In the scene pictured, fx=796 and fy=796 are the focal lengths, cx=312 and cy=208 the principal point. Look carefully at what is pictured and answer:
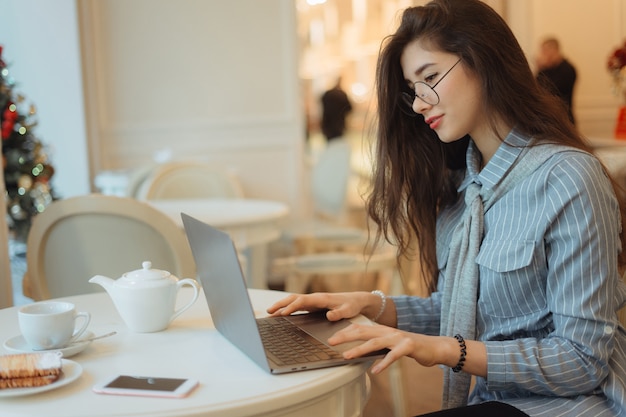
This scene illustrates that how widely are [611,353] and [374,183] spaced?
2.18 ft

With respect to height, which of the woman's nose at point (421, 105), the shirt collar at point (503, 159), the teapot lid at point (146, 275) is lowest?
the teapot lid at point (146, 275)

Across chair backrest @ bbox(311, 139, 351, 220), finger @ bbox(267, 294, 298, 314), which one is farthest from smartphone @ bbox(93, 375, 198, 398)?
chair backrest @ bbox(311, 139, 351, 220)

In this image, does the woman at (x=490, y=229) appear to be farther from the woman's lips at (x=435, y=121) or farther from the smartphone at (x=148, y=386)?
the smartphone at (x=148, y=386)

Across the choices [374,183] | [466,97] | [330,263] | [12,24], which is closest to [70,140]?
[12,24]

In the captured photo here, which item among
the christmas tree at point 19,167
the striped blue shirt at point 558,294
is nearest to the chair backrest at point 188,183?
the christmas tree at point 19,167

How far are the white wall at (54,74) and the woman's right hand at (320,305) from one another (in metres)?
3.54

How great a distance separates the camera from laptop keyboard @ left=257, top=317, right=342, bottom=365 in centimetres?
122

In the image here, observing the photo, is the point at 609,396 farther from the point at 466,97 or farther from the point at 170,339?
the point at 170,339

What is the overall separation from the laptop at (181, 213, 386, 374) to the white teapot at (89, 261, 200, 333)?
0.07 meters

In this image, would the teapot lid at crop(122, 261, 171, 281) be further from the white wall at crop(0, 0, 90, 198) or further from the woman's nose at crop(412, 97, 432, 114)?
the white wall at crop(0, 0, 90, 198)

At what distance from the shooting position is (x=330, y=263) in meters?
3.60

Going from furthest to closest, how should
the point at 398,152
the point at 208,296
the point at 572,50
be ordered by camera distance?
the point at 572,50 < the point at 398,152 < the point at 208,296

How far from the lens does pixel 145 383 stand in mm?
1115

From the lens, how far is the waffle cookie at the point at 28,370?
1099 mm
